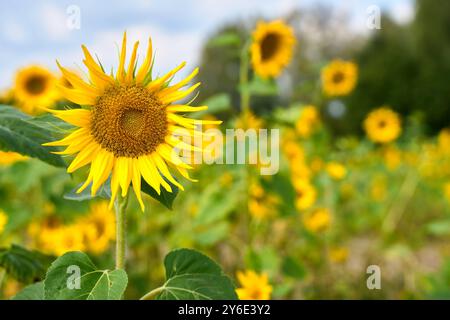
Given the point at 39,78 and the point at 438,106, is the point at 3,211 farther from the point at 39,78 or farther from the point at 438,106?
the point at 438,106

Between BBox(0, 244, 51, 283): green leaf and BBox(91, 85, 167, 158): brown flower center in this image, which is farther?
BBox(0, 244, 51, 283): green leaf

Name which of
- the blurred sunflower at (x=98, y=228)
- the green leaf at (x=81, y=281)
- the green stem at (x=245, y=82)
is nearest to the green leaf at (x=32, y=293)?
the green leaf at (x=81, y=281)

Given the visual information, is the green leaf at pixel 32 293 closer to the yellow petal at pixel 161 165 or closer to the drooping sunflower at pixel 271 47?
the yellow petal at pixel 161 165

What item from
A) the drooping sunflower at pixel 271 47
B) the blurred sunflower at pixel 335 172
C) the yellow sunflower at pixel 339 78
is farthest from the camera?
the yellow sunflower at pixel 339 78

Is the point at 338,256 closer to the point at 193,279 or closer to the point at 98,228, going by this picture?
the point at 98,228

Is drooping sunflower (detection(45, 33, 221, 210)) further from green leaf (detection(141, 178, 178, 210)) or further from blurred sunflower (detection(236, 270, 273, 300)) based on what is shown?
blurred sunflower (detection(236, 270, 273, 300))

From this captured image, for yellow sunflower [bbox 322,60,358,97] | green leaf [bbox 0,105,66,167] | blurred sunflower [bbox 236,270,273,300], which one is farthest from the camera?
yellow sunflower [bbox 322,60,358,97]

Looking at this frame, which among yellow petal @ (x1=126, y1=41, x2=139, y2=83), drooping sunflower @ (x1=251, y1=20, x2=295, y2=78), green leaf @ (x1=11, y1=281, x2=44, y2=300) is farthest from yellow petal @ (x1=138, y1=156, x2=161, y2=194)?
drooping sunflower @ (x1=251, y1=20, x2=295, y2=78)
